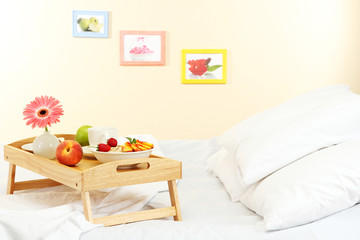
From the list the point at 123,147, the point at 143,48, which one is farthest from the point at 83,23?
the point at 123,147

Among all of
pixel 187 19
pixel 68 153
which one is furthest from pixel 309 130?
pixel 187 19

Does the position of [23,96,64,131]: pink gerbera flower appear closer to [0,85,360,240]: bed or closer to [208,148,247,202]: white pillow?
[0,85,360,240]: bed

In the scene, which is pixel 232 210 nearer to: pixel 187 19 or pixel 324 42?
pixel 187 19

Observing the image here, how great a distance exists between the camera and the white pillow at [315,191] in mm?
1225

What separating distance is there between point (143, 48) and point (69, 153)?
2.77 meters

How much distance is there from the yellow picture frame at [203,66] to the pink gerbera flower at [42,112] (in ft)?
8.41

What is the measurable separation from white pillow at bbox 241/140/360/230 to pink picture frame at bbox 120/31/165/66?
114 inches

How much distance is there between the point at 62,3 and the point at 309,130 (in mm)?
3115

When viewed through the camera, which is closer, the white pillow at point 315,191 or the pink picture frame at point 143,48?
the white pillow at point 315,191

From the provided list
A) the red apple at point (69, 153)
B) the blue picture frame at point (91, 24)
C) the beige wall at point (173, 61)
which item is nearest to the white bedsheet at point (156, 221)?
the red apple at point (69, 153)

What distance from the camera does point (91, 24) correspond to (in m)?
4.02

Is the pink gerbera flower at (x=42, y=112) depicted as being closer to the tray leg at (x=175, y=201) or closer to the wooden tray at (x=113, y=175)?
the wooden tray at (x=113, y=175)

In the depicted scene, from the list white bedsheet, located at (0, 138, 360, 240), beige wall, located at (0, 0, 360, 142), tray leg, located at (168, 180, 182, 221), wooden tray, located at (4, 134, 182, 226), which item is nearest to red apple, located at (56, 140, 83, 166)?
wooden tray, located at (4, 134, 182, 226)

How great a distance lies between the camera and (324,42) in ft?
14.0
